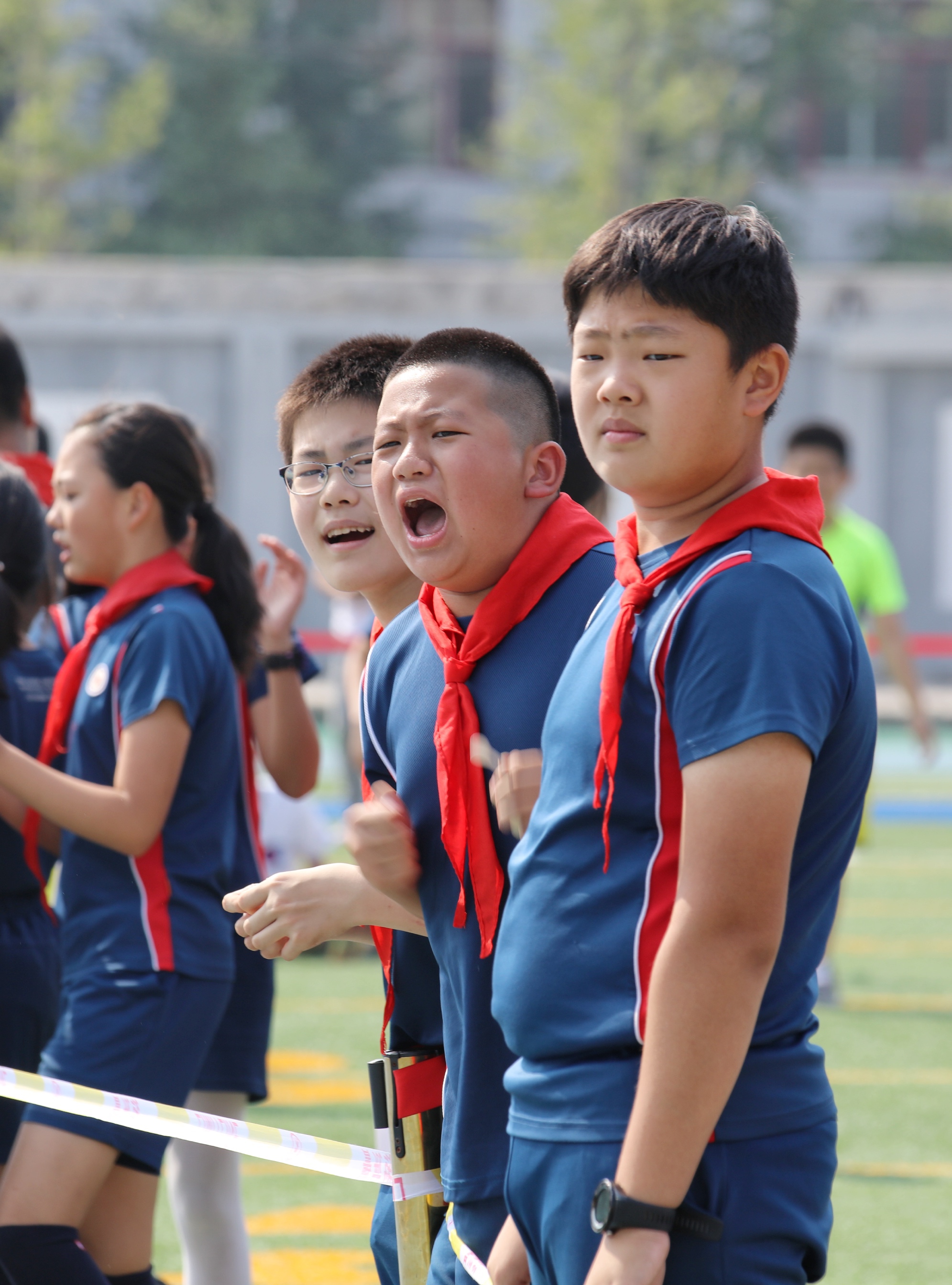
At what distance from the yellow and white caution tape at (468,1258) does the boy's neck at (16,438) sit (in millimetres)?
2711

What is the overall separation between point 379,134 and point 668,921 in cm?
4159

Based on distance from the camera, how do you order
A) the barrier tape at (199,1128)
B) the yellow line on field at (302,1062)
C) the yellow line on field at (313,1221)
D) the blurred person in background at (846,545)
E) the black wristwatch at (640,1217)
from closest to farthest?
the black wristwatch at (640,1217), the barrier tape at (199,1128), the yellow line on field at (313,1221), the yellow line on field at (302,1062), the blurred person in background at (846,545)

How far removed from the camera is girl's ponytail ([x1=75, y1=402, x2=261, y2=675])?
3570mm

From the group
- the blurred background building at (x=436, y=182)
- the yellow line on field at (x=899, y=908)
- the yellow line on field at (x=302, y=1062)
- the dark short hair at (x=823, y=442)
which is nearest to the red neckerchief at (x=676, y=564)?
the yellow line on field at (x=302, y=1062)

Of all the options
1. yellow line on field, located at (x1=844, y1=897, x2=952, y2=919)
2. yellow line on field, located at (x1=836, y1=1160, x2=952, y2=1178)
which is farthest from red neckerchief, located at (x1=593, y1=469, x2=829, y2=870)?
yellow line on field, located at (x1=844, y1=897, x2=952, y2=919)

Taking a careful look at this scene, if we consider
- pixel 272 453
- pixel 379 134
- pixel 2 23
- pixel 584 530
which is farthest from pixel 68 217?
pixel 584 530

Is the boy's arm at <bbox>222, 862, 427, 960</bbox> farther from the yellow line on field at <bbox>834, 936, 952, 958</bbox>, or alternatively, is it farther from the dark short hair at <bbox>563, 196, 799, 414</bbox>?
the yellow line on field at <bbox>834, 936, 952, 958</bbox>

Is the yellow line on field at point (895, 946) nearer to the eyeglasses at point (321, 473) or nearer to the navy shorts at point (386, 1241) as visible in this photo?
the navy shorts at point (386, 1241)

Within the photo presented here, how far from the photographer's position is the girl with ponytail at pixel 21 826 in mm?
3402

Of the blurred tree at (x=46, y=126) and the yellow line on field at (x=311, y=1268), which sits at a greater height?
the blurred tree at (x=46, y=126)

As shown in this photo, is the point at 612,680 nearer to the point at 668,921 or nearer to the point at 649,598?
the point at 649,598

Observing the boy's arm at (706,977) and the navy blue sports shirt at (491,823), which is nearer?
the boy's arm at (706,977)

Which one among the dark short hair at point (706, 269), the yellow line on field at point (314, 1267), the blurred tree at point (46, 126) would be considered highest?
the blurred tree at point (46, 126)

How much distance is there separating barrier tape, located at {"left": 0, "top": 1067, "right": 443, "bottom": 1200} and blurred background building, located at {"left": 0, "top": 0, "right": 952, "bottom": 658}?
1384 cm
